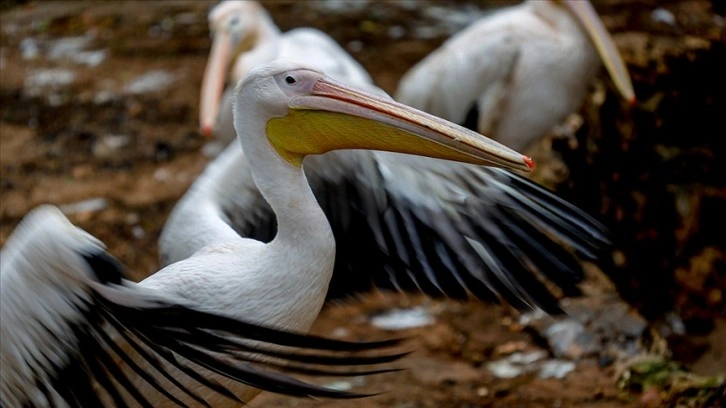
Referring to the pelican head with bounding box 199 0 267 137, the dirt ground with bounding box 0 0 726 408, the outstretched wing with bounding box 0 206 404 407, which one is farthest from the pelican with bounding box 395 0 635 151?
the outstretched wing with bounding box 0 206 404 407

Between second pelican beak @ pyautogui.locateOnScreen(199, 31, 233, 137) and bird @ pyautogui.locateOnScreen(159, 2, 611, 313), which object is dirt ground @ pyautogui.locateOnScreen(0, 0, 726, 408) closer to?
bird @ pyautogui.locateOnScreen(159, 2, 611, 313)

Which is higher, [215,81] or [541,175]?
[215,81]

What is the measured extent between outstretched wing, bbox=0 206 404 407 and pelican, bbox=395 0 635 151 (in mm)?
2756

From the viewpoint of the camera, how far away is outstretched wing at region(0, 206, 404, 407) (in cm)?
219

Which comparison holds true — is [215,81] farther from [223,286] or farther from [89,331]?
[89,331]

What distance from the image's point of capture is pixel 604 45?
4645 mm

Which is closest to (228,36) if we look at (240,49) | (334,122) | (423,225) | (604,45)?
(240,49)

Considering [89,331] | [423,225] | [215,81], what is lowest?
[215,81]

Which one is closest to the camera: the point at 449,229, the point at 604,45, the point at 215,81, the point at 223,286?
the point at 223,286

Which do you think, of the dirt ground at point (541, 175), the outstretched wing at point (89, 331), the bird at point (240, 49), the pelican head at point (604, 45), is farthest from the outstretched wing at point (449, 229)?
the bird at point (240, 49)

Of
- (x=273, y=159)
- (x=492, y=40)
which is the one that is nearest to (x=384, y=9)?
(x=492, y=40)

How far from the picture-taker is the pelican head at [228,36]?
5.18m

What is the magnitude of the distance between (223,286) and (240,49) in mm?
2959

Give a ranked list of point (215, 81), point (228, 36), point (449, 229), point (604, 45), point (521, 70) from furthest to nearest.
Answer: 1. point (228, 36)
2. point (215, 81)
3. point (521, 70)
4. point (604, 45)
5. point (449, 229)
